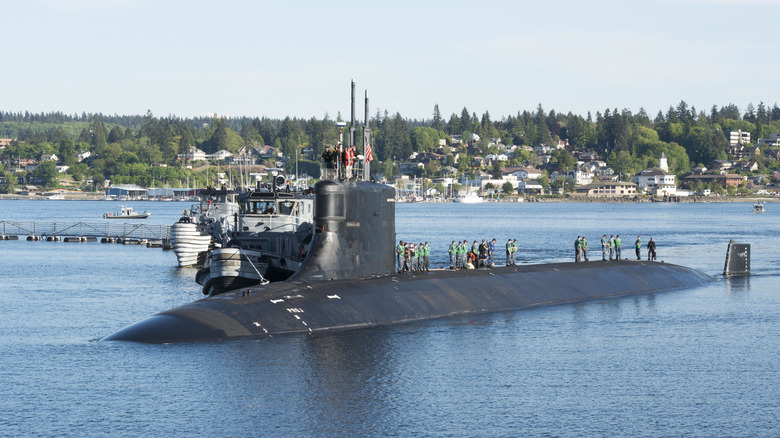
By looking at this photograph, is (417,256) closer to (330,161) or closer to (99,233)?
(330,161)

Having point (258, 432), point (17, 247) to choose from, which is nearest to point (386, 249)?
point (258, 432)

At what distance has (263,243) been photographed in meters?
42.8

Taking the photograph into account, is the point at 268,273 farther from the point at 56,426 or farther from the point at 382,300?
the point at 56,426

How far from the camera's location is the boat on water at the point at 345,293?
2741cm

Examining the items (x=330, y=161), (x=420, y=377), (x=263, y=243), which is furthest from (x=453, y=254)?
(x=420, y=377)

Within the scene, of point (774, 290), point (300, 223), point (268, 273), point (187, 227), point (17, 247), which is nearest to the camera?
point (268, 273)

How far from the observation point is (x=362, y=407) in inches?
867

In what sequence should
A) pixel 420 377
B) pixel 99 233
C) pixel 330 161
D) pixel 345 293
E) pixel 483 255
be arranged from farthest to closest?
pixel 99 233 → pixel 483 255 → pixel 330 161 → pixel 345 293 → pixel 420 377

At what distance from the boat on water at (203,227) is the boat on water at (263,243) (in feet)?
25.0

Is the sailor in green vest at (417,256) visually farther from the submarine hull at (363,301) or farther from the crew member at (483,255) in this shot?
the crew member at (483,255)

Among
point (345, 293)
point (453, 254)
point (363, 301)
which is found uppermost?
point (453, 254)

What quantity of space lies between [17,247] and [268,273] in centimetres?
4737

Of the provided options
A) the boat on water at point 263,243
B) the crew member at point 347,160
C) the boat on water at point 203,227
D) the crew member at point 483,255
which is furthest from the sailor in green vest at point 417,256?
the boat on water at point 203,227

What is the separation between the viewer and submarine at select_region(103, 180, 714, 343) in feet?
89.9
